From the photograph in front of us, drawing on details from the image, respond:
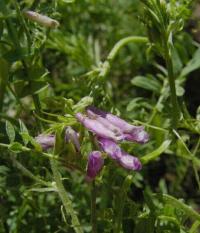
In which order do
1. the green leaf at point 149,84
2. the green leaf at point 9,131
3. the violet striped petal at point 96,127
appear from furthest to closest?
the green leaf at point 149,84
the green leaf at point 9,131
the violet striped petal at point 96,127

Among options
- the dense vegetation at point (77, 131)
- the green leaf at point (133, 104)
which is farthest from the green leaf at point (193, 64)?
the green leaf at point (133, 104)

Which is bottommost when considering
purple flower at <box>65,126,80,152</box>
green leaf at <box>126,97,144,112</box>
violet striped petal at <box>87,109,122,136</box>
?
green leaf at <box>126,97,144,112</box>

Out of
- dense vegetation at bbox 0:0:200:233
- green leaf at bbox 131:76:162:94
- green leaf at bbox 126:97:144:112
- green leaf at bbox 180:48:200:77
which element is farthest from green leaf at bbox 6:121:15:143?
green leaf at bbox 180:48:200:77

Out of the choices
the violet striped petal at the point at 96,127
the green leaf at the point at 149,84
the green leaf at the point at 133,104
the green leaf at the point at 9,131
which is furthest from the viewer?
the green leaf at the point at 149,84

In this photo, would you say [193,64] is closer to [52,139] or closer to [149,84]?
[149,84]

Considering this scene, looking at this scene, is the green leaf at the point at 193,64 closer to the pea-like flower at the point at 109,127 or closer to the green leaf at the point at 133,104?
the green leaf at the point at 133,104

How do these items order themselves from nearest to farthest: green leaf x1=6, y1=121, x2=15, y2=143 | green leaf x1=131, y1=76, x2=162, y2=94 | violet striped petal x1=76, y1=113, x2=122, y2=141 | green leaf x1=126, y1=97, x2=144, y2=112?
1. violet striped petal x1=76, y1=113, x2=122, y2=141
2. green leaf x1=6, y1=121, x2=15, y2=143
3. green leaf x1=126, y1=97, x2=144, y2=112
4. green leaf x1=131, y1=76, x2=162, y2=94

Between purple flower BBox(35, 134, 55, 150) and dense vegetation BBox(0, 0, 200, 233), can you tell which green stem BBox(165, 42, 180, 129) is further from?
purple flower BBox(35, 134, 55, 150)

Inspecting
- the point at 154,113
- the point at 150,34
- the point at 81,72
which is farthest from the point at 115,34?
the point at 150,34
